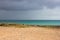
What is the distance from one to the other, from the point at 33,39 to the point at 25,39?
23.2 inches

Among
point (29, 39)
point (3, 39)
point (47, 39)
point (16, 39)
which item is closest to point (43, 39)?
point (47, 39)

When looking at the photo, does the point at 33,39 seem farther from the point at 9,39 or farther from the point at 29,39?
the point at 9,39

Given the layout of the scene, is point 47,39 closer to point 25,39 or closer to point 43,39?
point 43,39

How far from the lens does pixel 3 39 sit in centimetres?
1062

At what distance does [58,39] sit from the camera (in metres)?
11.3

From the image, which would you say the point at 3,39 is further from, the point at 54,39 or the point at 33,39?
Result: the point at 54,39

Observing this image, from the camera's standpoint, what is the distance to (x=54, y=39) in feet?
36.8

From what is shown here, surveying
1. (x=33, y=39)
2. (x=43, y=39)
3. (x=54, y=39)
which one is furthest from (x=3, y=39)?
(x=54, y=39)

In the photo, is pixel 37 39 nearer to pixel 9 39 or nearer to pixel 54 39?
pixel 54 39

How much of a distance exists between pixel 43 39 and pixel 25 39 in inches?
52.8

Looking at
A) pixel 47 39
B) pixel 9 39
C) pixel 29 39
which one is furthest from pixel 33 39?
pixel 9 39

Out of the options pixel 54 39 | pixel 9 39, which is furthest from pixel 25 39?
pixel 54 39

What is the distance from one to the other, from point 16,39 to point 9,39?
494 millimetres

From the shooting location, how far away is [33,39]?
11.1 meters
